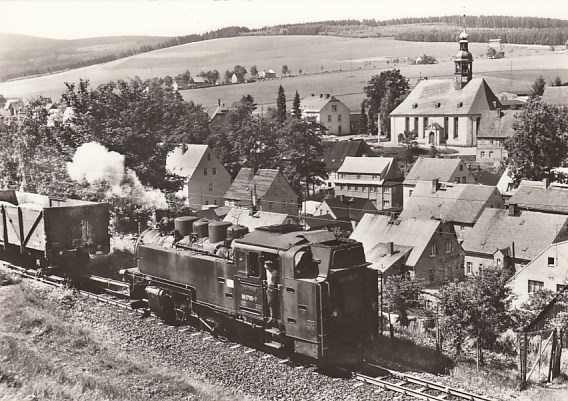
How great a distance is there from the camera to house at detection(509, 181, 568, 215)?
46906 mm

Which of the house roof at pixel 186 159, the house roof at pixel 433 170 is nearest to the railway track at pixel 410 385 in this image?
the house roof at pixel 186 159

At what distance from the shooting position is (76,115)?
3734cm

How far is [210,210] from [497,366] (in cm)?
3232

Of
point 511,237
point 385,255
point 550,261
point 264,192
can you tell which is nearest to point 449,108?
point 264,192

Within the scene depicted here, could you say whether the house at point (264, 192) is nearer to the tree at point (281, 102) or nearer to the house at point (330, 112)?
the tree at point (281, 102)

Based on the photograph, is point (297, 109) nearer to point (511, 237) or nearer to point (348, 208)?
point (348, 208)

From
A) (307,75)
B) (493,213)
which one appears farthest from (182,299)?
(307,75)

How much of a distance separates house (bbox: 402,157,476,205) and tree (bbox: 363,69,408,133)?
1531 inches

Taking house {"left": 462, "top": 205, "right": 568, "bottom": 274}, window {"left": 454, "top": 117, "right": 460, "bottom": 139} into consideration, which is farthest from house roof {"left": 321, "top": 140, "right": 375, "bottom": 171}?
house {"left": 462, "top": 205, "right": 568, "bottom": 274}

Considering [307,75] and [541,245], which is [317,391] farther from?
[307,75]

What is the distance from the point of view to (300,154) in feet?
212

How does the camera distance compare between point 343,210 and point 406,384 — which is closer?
point 406,384

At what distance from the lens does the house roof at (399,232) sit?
38.7m

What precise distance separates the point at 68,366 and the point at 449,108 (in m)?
82.9
